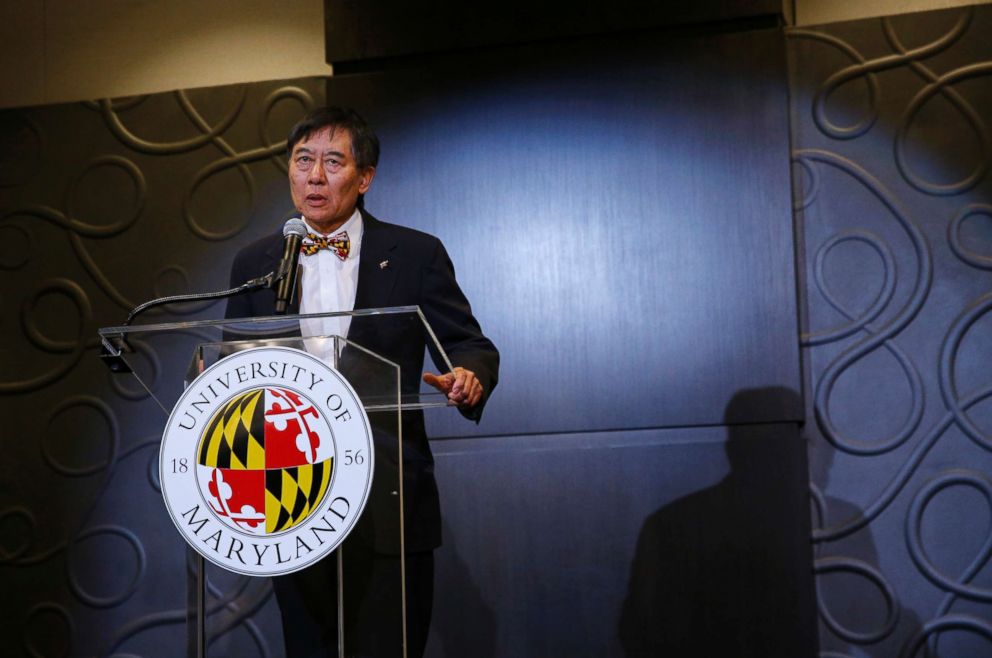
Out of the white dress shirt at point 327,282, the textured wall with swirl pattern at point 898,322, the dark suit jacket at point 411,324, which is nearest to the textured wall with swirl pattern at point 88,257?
the dark suit jacket at point 411,324

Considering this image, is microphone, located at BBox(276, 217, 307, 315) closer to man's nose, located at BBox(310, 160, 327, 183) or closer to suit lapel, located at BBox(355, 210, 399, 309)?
suit lapel, located at BBox(355, 210, 399, 309)

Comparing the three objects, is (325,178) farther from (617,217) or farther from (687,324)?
(687,324)

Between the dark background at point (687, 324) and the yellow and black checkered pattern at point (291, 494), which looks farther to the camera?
the dark background at point (687, 324)

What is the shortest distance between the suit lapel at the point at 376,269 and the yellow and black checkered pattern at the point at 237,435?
79 cm

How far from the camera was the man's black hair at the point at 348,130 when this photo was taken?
3014 millimetres

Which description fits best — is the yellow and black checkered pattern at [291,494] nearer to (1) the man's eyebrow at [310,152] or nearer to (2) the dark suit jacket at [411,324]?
(2) the dark suit jacket at [411,324]

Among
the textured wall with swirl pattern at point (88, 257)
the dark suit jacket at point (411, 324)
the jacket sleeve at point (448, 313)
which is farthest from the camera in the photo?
the textured wall with swirl pattern at point (88, 257)

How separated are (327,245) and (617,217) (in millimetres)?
1675

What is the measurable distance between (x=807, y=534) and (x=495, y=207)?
1574mm

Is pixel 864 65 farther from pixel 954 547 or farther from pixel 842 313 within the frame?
pixel 954 547

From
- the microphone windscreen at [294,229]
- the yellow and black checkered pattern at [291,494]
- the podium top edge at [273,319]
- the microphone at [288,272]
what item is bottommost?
the yellow and black checkered pattern at [291,494]

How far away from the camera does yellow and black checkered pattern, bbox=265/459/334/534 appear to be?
1.91 m

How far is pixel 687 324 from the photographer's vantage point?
13.4 feet

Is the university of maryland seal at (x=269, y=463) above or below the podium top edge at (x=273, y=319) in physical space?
below
